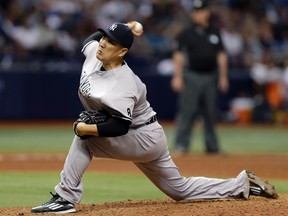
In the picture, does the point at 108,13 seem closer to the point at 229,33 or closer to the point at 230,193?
the point at 229,33

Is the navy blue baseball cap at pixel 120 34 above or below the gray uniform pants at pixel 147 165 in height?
above

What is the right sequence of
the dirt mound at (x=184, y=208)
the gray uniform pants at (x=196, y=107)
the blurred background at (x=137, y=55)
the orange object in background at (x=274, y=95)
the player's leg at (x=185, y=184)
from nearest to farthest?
1. the dirt mound at (x=184, y=208)
2. the player's leg at (x=185, y=184)
3. the gray uniform pants at (x=196, y=107)
4. the blurred background at (x=137, y=55)
5. the orange object in background at (x=274, y=95)

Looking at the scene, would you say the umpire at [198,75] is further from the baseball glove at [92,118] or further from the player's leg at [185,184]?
the baseball glove at [92,118]

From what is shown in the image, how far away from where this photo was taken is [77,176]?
6941 mm

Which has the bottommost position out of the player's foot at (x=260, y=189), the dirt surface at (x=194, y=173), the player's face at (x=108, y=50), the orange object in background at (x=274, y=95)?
the dirt surface at (x=194, y=173)

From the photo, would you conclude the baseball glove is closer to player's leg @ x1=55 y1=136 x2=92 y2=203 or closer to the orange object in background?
player's leg @ x1=55 y1=136 x2=92 y2=203

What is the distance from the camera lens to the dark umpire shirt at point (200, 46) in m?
13.9

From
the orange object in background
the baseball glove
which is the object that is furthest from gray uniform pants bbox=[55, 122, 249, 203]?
the orange object in background

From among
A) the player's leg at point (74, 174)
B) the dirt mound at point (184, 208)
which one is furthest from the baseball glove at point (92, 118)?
the dirt mound at point (184, 208)

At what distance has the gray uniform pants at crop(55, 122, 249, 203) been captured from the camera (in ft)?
22.8

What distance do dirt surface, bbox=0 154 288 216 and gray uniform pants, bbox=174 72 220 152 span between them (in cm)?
33

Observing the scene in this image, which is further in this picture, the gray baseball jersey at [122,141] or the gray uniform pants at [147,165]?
the gray uniform pants at [147,165]

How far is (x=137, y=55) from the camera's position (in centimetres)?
2095

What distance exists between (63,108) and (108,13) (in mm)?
3011
